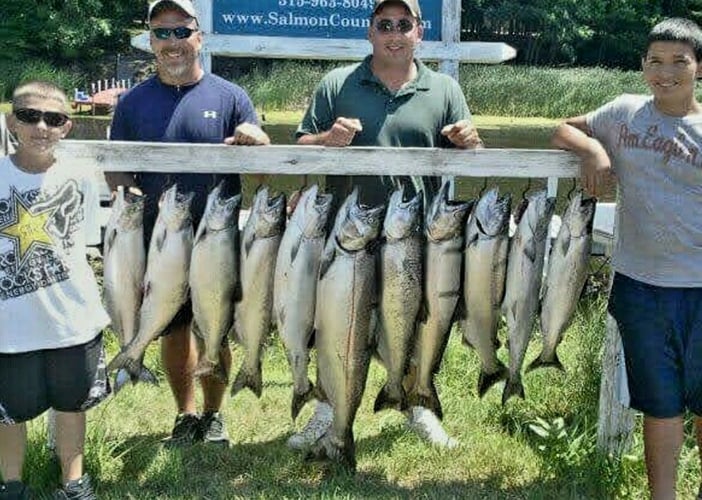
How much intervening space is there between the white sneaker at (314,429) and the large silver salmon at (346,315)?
0.62 m

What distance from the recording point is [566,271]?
11.1ft

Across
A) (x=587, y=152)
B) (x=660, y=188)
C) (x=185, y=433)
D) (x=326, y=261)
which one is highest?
(x=587, y=152)

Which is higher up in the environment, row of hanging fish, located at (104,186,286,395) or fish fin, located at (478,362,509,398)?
row of hanging fish, located at (104,186,286,395)

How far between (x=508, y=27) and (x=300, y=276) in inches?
1683

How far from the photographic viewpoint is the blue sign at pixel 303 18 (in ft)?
17.9

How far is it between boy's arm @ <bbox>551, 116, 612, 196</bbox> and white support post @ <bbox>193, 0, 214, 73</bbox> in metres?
2.65

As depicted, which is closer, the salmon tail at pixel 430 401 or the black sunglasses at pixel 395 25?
the salmon tail at pixel 430 401

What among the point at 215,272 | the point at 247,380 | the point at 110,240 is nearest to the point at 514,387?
the point at 247,380

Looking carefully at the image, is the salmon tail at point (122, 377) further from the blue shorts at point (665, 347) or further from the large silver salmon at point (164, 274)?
the blue shorts at point (665, 347)

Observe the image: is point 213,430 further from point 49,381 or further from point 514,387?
point 514,387

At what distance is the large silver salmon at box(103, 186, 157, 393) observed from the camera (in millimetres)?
3291

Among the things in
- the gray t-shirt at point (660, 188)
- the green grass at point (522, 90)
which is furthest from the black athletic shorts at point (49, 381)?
the green grass at point (522, 90)

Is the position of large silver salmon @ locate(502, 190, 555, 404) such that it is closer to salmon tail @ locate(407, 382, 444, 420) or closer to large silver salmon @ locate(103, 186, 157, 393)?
salmon tail @ locate(407, 382, 444, 420)

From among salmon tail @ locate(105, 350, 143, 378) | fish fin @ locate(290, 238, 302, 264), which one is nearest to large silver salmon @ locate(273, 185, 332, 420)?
fish fin @ locate(290, 238, 302, 264)
